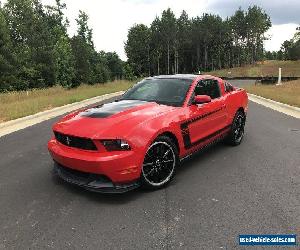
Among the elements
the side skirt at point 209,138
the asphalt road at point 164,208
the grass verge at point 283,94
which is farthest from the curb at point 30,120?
the grass verge at point 283,94

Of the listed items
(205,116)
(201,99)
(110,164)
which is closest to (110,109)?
(110,164)

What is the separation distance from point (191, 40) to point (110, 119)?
3359 inches

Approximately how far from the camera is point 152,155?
4.88 m

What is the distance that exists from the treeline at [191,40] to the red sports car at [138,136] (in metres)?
78.8

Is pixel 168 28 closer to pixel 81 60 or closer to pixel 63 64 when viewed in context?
pixel 63 64

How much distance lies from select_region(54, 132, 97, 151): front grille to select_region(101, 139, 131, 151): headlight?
6.4 inches

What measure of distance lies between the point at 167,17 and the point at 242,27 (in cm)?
1839

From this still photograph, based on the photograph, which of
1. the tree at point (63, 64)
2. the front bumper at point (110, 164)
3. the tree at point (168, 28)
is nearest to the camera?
the front bumper at point (110, 164)

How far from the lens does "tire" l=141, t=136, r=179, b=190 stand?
481 cm

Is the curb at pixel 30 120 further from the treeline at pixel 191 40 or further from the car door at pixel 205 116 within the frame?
the treeline at pixel 191 40

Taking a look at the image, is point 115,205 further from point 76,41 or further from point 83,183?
point 76,41

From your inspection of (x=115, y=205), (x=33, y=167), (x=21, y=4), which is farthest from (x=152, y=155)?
(x=21, y=4)

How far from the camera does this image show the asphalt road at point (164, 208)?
3660 mm

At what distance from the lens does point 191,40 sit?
87.1 m
